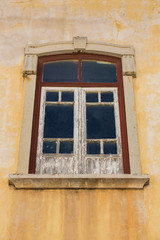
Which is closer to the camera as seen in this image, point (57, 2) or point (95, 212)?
point (95, 212)

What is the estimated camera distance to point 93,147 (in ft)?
18.2

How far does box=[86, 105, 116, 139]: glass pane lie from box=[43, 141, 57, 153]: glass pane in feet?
1.79

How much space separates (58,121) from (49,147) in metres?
0.45

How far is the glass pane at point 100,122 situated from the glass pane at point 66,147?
0.31 meters

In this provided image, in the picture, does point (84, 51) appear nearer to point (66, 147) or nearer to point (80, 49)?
point (80, 49)

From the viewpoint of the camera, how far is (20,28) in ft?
21.5

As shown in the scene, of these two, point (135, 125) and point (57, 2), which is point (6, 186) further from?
point (57, 2)

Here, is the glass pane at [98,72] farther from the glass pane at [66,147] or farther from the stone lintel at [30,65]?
the glass pane at [66,147]

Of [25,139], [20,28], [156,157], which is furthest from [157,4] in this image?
[25,139]

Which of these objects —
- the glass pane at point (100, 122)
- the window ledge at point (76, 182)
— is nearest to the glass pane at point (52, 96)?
the glass pane at point (100, 122)

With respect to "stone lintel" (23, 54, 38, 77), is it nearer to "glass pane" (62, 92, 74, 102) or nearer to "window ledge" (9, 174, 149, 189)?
"glass pane" (62, 92, 74, 102)

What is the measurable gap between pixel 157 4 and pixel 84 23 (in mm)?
1437

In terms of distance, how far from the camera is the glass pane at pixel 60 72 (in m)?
6.32

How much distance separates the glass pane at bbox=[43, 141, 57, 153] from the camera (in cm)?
550
